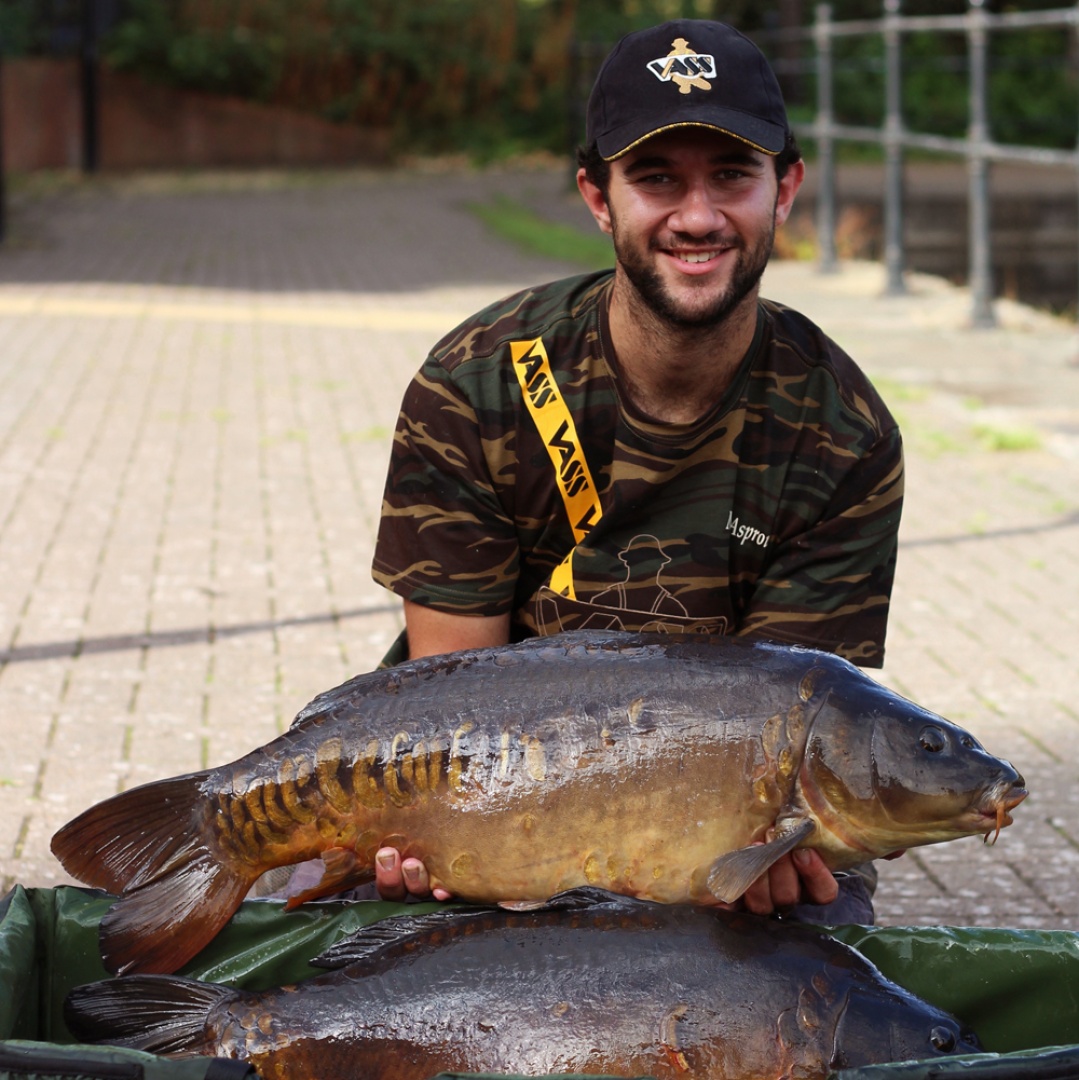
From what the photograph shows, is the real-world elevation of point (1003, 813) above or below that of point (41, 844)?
above

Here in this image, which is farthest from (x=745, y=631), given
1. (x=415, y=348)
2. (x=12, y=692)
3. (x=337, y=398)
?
(x=415, y=348)

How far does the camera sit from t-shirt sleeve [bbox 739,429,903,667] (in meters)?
3.33

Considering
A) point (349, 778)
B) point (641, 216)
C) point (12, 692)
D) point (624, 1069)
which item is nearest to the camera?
point (624, 1069)

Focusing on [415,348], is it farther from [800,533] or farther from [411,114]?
[411,114]

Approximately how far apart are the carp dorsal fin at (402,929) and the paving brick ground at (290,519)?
4.88ft

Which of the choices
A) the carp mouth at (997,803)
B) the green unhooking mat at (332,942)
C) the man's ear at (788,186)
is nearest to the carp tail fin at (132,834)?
the green unhooking mat at (332,942)

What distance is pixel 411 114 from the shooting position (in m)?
28.5

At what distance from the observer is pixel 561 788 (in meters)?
2.77

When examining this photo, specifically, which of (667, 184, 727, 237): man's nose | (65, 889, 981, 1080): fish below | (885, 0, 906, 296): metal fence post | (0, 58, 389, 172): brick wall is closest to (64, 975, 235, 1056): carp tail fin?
(65, 889, 981, 1080): fish below

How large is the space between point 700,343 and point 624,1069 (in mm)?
1308

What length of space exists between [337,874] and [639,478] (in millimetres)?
947

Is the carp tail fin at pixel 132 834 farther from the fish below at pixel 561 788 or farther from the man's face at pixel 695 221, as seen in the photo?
the man's face at pixel 695 221

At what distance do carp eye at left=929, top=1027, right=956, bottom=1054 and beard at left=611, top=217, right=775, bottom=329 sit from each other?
128 cm

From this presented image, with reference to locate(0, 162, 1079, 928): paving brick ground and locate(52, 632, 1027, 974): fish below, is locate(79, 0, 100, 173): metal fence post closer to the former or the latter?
locate(0, 162, 1079, 928): paving brick ground
